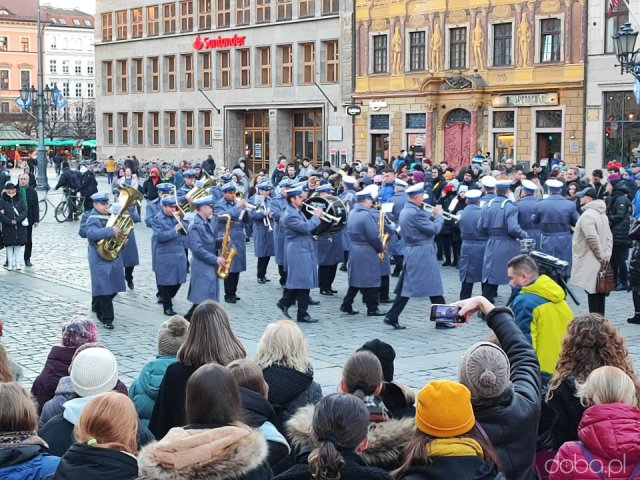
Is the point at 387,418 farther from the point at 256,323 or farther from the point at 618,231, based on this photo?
the point at 618,231

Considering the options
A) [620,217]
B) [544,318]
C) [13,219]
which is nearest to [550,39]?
[620,217]

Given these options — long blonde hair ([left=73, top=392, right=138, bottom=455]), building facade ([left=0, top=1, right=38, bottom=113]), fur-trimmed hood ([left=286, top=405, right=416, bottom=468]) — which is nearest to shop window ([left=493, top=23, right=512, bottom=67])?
fur-trimmed hood ([left=286, top=405, right=416, bottom=468])

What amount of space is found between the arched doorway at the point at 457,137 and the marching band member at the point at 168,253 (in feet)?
78.6

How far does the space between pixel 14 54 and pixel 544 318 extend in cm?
10794

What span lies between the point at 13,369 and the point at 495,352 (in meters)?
3.60

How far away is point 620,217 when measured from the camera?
1592cm

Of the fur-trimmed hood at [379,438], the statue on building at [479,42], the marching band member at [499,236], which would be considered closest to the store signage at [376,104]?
the statue on building at [479,42]

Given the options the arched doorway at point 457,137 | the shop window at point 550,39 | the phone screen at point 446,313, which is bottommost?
the phone screen at point 446,313

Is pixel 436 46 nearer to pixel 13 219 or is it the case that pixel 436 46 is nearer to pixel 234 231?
pixel 234 231

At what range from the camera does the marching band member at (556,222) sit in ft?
49.9

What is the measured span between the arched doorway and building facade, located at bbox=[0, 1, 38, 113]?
7646cm

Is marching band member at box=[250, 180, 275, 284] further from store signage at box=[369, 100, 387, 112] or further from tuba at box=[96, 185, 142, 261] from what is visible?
store signage at box=[369, 100, 387, 112]

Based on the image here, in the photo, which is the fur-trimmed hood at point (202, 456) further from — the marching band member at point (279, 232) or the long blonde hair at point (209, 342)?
the marching band member at point (279, 232)

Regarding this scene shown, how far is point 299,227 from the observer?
13.7m
